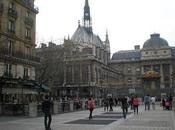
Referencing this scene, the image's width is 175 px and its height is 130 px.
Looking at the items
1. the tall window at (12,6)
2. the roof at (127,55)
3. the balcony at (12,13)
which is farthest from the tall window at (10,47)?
the roof at (127,55)

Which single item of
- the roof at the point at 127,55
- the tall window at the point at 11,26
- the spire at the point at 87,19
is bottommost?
the tall window at the point at 11,26

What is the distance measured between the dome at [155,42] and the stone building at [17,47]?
76.3 meters

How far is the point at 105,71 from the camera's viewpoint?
10419cm

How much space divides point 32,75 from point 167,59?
77.6 meters

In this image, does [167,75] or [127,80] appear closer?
[167,75]

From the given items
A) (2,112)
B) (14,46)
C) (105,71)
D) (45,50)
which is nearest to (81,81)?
(105,71)

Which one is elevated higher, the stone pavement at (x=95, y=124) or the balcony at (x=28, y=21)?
the balcony at (x=28, y=21)

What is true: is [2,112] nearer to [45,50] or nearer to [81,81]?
[45,50]

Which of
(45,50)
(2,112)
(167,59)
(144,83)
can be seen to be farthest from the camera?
(167,59)

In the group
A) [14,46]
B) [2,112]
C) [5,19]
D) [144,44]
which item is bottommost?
[2,112]

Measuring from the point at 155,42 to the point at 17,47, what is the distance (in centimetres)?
8216

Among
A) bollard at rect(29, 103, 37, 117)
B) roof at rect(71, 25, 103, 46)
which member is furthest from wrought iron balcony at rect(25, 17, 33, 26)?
roof at rect(71, 25, 103, 46)

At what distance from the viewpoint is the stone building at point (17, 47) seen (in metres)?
35.4

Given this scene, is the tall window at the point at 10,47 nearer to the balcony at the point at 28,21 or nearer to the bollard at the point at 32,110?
the balcony at the point at 28,21
